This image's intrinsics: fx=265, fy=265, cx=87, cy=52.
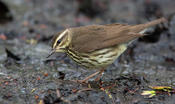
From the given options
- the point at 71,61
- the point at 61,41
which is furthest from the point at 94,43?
the point at 71,61

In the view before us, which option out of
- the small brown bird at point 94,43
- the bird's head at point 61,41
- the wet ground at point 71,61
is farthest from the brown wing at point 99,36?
the wet ground at point 71,61

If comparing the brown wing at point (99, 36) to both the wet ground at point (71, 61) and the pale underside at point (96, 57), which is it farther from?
the wet ground at point (71, 61)

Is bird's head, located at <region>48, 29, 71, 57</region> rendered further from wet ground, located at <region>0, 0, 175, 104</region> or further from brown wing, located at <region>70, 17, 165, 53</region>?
wet ground, located at <region>0, 0, 175, 104</region>

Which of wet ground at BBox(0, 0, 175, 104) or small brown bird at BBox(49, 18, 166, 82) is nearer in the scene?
wet ground at BBox(0, 0, 175, 104)

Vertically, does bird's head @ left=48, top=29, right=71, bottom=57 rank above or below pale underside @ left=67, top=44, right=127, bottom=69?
above

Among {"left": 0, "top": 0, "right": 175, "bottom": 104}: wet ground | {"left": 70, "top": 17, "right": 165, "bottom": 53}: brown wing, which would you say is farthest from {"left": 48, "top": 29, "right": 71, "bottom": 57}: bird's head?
{"left": 0, "top": 0, "right": 175, "bottom": 104}: wet ground

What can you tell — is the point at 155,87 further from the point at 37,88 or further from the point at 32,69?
the point at 32,69

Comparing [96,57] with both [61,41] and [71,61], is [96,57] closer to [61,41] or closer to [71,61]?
[61,41]

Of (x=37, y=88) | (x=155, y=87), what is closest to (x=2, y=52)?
(x=37, y=88)
